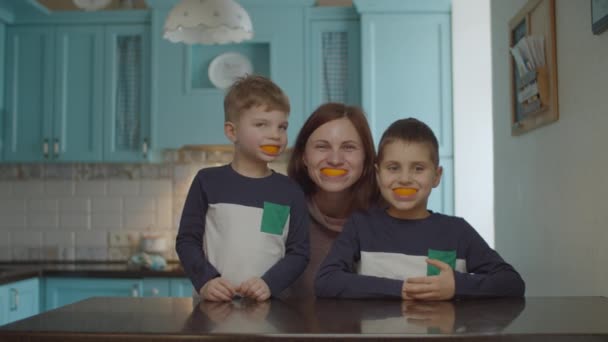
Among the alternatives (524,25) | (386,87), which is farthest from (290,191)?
(386,87)

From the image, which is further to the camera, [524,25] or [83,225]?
[83,225]

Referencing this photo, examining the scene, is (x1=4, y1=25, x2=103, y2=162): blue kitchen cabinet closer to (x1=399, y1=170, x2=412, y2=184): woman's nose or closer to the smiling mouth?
the smiling mouth

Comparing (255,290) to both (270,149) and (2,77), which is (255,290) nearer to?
(270,149)

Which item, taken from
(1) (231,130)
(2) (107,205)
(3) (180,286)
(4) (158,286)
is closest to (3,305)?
(4) (158,286)

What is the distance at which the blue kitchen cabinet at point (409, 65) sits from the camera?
11.8 feet

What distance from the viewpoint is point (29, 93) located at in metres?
3.82

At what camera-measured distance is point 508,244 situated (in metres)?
2.09

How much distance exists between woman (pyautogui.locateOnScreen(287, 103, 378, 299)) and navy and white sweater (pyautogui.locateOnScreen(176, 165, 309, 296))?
0.18m

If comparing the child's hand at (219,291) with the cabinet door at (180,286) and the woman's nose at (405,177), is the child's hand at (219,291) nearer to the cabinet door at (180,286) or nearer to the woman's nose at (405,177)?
the woman's nose at (405,177)

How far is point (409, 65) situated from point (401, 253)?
2.47m

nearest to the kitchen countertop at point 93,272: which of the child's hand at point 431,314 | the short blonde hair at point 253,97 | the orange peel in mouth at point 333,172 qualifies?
the orange peel in mouth at point 333,172

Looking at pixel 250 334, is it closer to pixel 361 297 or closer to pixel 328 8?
pixel 361 297

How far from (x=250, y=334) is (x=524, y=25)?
1.42 metres

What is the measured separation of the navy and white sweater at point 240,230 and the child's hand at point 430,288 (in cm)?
31
